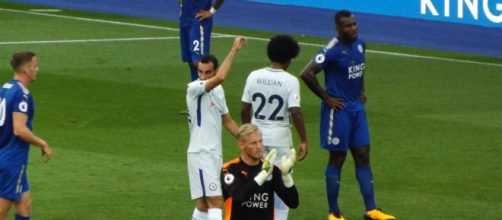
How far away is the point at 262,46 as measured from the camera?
28.9 meters

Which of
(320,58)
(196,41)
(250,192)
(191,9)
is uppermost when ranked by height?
(191,9)

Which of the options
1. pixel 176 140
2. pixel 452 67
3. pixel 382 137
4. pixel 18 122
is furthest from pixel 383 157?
pixel 452 67

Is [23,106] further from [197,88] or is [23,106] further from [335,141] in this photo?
[335,141]

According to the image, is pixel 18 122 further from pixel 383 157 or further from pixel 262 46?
pixel 262 46

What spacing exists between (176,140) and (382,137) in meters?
2.73

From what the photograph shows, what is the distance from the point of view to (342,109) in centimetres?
1474

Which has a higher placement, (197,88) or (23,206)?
(197,88)

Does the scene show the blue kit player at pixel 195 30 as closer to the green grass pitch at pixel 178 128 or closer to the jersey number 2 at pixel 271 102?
the green grass pitch at pixel 178 128

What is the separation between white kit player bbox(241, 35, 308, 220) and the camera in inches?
542

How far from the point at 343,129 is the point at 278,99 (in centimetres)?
116

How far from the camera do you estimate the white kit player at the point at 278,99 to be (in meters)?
13.8

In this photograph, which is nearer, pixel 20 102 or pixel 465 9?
pixel 20 102

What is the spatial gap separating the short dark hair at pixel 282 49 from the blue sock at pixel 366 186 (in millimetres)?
1666

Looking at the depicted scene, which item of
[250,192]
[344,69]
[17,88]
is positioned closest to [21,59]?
[17,88]
